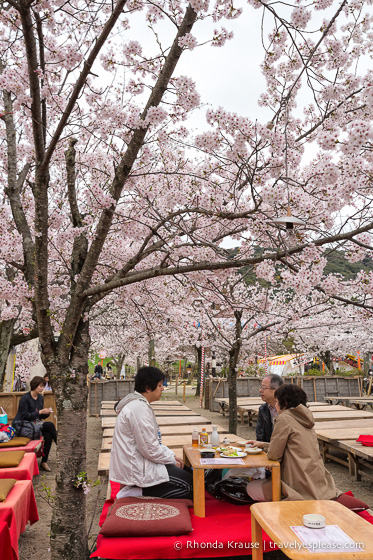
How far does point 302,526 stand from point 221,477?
6.63ft

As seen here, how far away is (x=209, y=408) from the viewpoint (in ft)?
51.6

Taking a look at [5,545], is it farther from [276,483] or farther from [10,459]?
[276,483]

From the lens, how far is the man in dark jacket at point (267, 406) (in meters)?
4.66

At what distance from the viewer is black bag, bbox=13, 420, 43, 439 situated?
701cm

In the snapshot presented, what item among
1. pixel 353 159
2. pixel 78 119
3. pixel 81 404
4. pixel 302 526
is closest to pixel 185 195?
pixel 78 119

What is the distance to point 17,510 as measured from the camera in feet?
12.9

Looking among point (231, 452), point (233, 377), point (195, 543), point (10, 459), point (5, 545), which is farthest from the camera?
point (233, 377)

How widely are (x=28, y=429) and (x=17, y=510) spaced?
3.27 meters

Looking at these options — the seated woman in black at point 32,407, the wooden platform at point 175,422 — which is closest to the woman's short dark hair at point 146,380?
the seated woman in black at point 32,407

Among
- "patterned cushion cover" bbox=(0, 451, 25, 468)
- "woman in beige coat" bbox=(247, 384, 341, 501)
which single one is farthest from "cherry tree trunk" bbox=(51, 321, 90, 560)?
"patterned cushion cover" bbox=(0, 451, 25, 468)

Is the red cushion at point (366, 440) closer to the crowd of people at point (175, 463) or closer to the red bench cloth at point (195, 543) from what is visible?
the crowd of people at point (175, 463)

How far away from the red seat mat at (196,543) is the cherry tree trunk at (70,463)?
36 cm

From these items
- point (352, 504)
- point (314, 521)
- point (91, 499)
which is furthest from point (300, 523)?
point (91, 499)

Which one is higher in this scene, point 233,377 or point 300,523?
point 233,377
